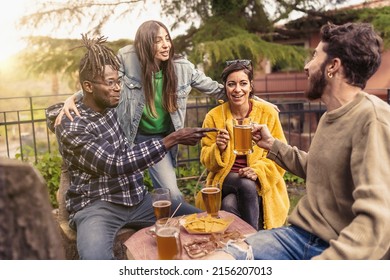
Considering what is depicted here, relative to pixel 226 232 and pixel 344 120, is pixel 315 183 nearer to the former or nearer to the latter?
pixel 344 120

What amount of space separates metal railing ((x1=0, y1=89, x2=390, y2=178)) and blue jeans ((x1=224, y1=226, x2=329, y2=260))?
3.20 feet

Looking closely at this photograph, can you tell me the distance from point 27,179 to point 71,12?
5.83 feet

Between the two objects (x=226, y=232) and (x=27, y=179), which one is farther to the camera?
(x=226, y=232)

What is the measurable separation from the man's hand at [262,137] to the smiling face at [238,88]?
0.35m

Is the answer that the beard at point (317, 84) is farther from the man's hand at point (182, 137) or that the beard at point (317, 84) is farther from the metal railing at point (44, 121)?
the metal railing at point (44, 121)

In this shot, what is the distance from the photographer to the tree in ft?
7.98

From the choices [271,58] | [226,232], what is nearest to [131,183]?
[226,232]

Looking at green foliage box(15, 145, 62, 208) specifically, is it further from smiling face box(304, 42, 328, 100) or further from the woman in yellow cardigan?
smiling face box(304, 42, 328, 100)

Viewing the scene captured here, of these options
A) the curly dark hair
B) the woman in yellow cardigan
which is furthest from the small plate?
the curly dark hair

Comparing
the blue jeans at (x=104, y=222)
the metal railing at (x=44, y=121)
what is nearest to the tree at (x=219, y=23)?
the metal railing at (x=44, y=121)
